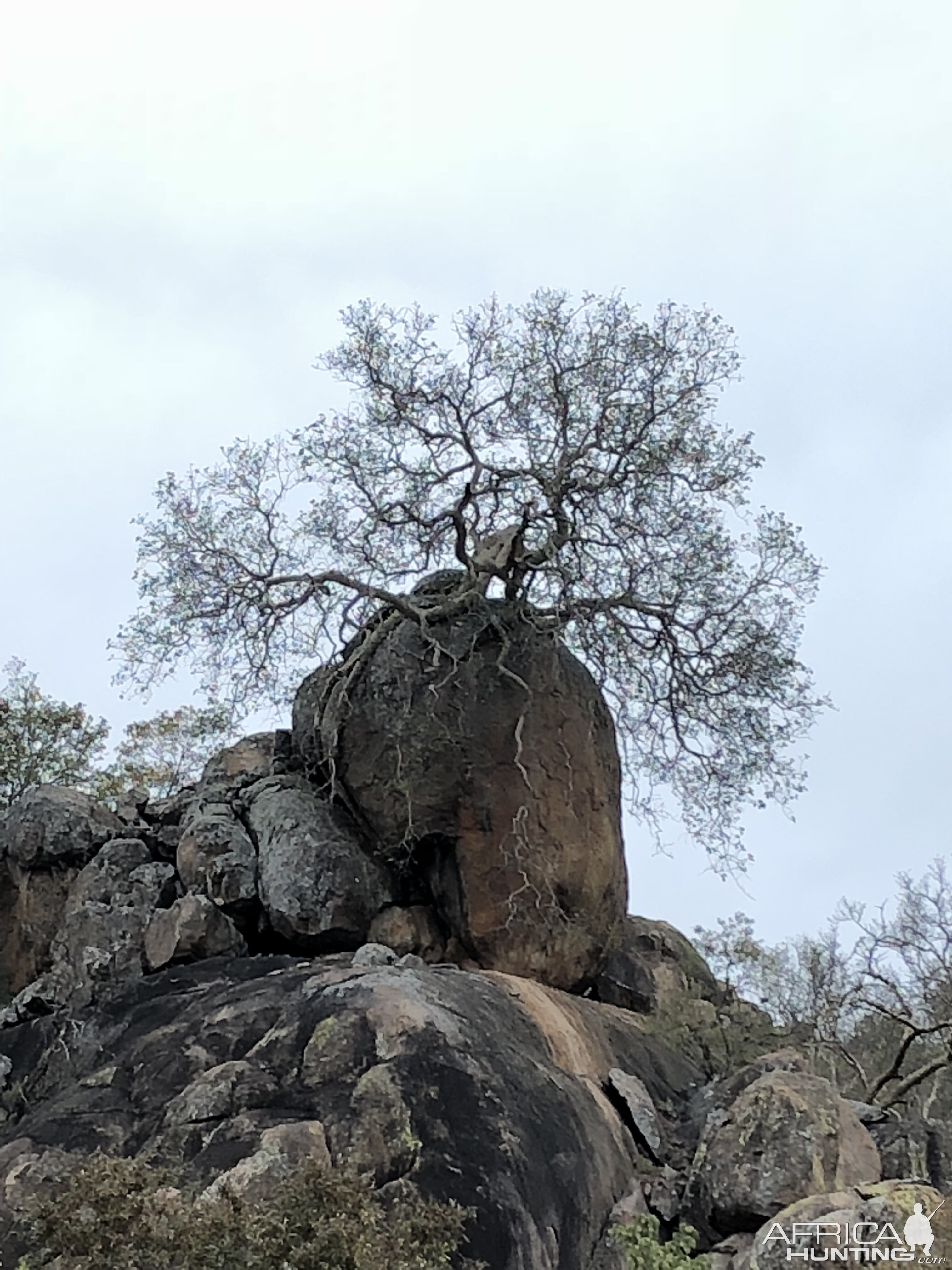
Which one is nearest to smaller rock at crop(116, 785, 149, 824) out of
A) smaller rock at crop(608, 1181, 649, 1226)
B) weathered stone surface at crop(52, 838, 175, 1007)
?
weathered stone surface at crop(52, 838, 175, 1007)

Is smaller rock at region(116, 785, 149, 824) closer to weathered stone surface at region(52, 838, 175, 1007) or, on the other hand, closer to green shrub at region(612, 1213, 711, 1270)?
weathered stone surface at region(52, 838, 175, 1007)

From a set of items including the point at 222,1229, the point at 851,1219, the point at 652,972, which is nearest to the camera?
the point at 222,1229

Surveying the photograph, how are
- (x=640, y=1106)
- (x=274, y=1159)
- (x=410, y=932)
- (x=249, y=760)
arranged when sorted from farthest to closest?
(x=249, y=760), (x=410, y=932), (x=640, y=1106), (x=274, y=1159)

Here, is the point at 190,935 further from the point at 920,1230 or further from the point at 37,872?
the point at 920,1230

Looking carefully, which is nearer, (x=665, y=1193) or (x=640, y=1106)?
(x=665, y=1193)

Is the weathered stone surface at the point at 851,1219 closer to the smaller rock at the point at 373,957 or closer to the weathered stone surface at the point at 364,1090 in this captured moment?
the weathered stone surface at the point at 364,1090

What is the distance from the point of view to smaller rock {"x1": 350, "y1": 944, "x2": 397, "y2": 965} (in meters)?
10.1

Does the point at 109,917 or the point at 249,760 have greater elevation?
the point at 249,760

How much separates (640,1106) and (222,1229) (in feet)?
18.3

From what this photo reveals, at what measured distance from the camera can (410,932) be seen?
12.1 metres

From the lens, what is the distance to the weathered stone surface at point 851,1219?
637 cm

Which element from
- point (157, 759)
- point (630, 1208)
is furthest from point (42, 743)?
point (630, 1208)

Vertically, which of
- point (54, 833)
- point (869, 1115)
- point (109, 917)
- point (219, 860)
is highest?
point (54, 833)

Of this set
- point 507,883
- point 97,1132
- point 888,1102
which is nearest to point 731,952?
point 888,1102
